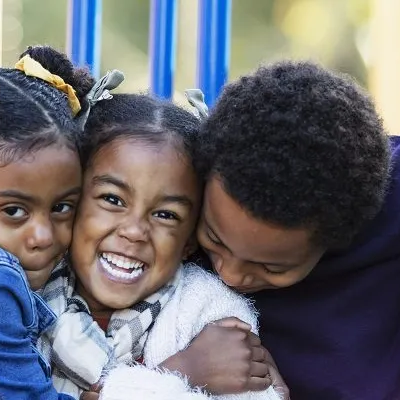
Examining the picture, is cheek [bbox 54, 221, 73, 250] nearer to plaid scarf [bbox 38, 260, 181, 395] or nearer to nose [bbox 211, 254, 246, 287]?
plaid scarf [bbox 38, 260, 181, 395]

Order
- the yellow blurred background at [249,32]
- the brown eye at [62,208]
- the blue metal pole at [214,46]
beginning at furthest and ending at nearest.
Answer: the yellow blurred background at [249,32], the blue metal pole at [214,46], the brown eye at [62,208]

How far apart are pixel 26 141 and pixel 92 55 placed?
1.14m

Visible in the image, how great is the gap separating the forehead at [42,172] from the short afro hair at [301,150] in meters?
0.25

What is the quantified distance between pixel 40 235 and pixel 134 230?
18 cm

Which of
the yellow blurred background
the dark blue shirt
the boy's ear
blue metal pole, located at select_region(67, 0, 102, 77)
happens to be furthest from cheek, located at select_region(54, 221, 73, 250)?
the yellow blurred background

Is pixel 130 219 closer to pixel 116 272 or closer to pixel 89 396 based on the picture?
pixel 116 272

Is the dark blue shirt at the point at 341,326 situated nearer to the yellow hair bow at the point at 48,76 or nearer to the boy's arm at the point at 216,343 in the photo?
the boy's arm at the point at 216,343

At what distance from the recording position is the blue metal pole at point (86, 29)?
7.75 ft

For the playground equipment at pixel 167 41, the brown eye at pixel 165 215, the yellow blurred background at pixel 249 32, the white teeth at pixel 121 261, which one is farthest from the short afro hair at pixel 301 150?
the yellow blurred background at pixel 249 32

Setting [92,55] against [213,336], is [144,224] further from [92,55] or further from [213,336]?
[92,55]

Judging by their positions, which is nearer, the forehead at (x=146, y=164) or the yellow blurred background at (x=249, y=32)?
the forehead at (x=146, y=164)

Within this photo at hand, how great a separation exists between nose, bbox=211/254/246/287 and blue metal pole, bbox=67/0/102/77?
1.08m

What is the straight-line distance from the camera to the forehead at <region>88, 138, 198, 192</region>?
1424 mm

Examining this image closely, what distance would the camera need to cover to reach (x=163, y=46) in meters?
2.32
